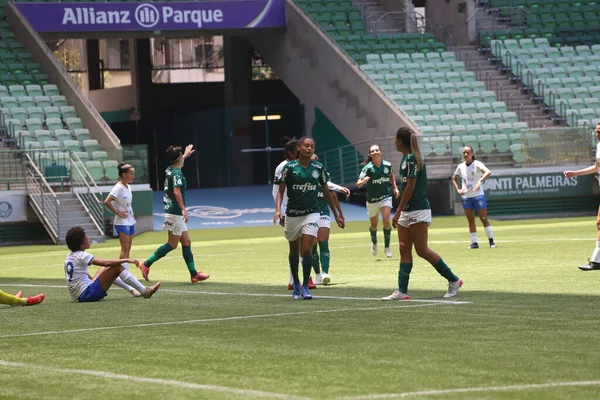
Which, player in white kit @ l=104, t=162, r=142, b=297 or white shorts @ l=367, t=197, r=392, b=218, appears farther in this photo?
white shorts @ l=367, t=197, r=392, b=218

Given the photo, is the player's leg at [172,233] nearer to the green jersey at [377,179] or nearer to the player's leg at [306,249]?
the player's leg at [306,249]

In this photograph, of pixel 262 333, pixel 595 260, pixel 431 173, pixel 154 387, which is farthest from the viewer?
pixel 431 173

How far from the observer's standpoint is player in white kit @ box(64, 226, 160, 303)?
14859 mm

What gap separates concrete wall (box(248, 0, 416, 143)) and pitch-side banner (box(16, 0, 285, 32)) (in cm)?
152

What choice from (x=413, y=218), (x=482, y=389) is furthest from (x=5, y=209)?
(x=482, y=389)

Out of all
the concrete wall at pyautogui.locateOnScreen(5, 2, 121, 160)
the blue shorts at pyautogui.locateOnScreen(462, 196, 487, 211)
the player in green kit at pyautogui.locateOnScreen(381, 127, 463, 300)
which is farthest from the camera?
the concrete wall at pyautogui.locateOnScreen(5, 2, 121, 160)

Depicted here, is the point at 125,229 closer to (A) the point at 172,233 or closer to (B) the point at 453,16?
(A) the point at 172,233

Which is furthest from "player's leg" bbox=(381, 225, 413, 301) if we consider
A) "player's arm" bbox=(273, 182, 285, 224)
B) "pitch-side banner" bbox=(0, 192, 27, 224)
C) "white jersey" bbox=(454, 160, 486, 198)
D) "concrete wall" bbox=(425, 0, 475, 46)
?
"concrete wall" bbox=(425, 0, 475, 46)

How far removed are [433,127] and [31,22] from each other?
14988mm

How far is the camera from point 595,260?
16.9 meters

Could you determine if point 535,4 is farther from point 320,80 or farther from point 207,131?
point 207,131

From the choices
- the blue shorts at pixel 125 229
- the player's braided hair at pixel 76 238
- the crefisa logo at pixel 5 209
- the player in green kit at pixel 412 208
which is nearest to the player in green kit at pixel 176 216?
the blue shorts at pixel 125 229

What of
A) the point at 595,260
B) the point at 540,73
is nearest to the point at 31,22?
the point at 540,73

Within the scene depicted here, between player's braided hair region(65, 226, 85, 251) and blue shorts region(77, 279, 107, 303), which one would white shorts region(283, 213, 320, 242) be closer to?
player's braided hair region(65, 226, 85, 251)
